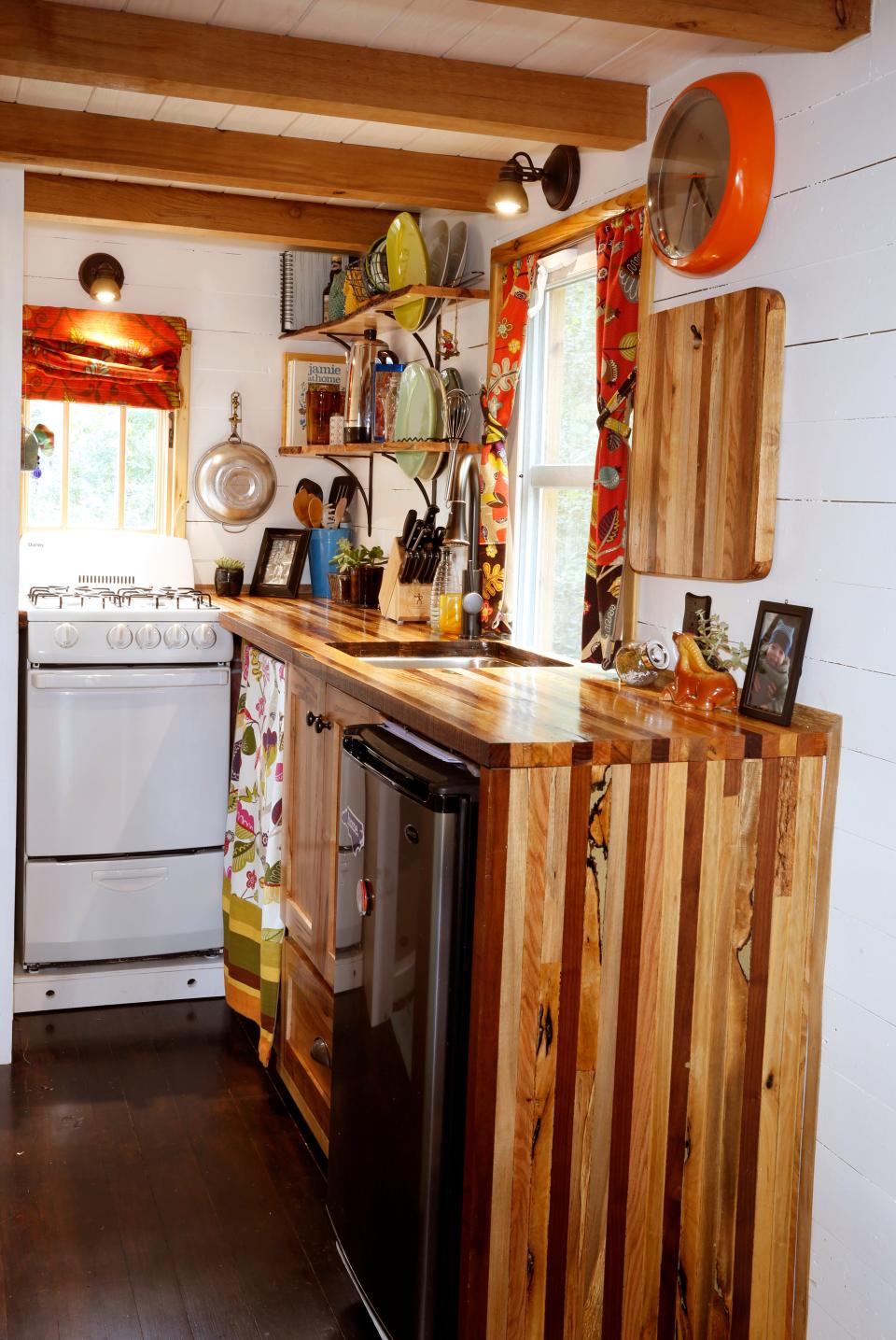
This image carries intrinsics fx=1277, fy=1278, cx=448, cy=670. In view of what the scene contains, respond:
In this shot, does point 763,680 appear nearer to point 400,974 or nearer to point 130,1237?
point 400,974

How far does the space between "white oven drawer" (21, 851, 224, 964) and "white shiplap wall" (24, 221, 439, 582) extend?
1.21m

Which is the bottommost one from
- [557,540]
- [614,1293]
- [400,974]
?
[614,1293]

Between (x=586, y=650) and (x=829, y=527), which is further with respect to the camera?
(x=586, y=650)

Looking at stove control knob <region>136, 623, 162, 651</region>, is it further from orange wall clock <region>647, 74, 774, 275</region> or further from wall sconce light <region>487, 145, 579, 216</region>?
orange wall clock <region>647, 74, 774, 275</region>

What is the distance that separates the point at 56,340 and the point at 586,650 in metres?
2.27

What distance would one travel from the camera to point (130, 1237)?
8.05 feet

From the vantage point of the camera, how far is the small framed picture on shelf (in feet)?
14.0

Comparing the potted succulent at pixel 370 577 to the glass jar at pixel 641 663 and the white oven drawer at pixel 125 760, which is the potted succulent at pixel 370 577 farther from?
the glass jar at pixel 641 663

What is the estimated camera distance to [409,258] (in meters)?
3.47

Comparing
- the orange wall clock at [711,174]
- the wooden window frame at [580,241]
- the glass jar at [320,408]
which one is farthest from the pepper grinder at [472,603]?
the glass jar at [320,408]

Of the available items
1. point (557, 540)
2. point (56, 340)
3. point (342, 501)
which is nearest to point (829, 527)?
point (557, 540)

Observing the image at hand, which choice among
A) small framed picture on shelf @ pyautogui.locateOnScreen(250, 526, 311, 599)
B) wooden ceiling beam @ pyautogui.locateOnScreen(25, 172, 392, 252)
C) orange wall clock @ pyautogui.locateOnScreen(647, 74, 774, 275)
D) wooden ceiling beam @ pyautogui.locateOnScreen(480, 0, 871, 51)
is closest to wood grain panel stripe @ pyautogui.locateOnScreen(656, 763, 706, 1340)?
orange wall clock @ pyautogui.locateOnScreen(647, 74, 774, 275)

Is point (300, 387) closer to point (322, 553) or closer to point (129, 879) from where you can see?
point (322, 553)

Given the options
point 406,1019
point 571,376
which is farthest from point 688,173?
point 406,1019
